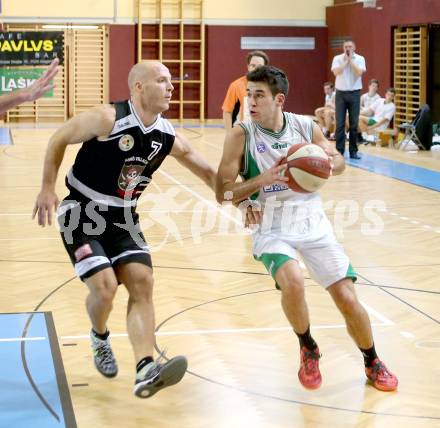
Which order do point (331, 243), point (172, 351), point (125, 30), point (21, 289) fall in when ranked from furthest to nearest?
point (125, 30)
point (21, 289)
point (172, 351)
point (331, 243)

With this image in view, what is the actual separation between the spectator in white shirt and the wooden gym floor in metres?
5.15

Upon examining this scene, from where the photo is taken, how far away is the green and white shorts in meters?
4.85

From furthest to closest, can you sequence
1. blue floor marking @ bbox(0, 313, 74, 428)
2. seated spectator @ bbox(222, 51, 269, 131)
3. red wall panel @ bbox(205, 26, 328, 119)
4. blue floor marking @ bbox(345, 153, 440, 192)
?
1. red wall panel @ bbox(205, 26, 328, 119)
2. blue floor marking @ bbox(345, 153, 440, 192)
3. seated spectator @ bbox(222, 51, 269, 131)
4. blue floor marking @ bbox(0, 313, 74, 428)

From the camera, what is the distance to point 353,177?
570 inches

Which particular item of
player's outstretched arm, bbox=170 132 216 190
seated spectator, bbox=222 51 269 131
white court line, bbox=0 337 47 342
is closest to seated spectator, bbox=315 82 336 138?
seated spectator, bbox=222 51 269 131

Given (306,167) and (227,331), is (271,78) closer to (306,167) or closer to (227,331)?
(306,167)

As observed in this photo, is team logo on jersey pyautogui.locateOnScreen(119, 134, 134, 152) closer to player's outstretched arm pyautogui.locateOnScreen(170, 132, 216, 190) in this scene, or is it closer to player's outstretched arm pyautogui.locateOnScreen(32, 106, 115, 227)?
player's outstretched arm pyautogui.locateOnScreen(32, 106, 115, 227)

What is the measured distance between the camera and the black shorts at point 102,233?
4.85 m

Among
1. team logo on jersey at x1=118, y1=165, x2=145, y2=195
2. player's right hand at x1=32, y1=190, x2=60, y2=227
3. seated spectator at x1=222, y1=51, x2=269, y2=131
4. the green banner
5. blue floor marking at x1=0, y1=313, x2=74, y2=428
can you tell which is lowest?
blue floor marking at x1=0, y1=313, x2=74, y2=428

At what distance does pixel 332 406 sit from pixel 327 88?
1754cm

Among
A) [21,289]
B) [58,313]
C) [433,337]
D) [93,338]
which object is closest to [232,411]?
[93,338]

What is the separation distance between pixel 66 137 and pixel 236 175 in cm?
96

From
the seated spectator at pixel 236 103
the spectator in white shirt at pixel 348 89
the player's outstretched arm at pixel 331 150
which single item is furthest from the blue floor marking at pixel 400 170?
the player's outstretched arm at pixel 331 150

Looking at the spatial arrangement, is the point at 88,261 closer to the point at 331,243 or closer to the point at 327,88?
the point at 331,243
